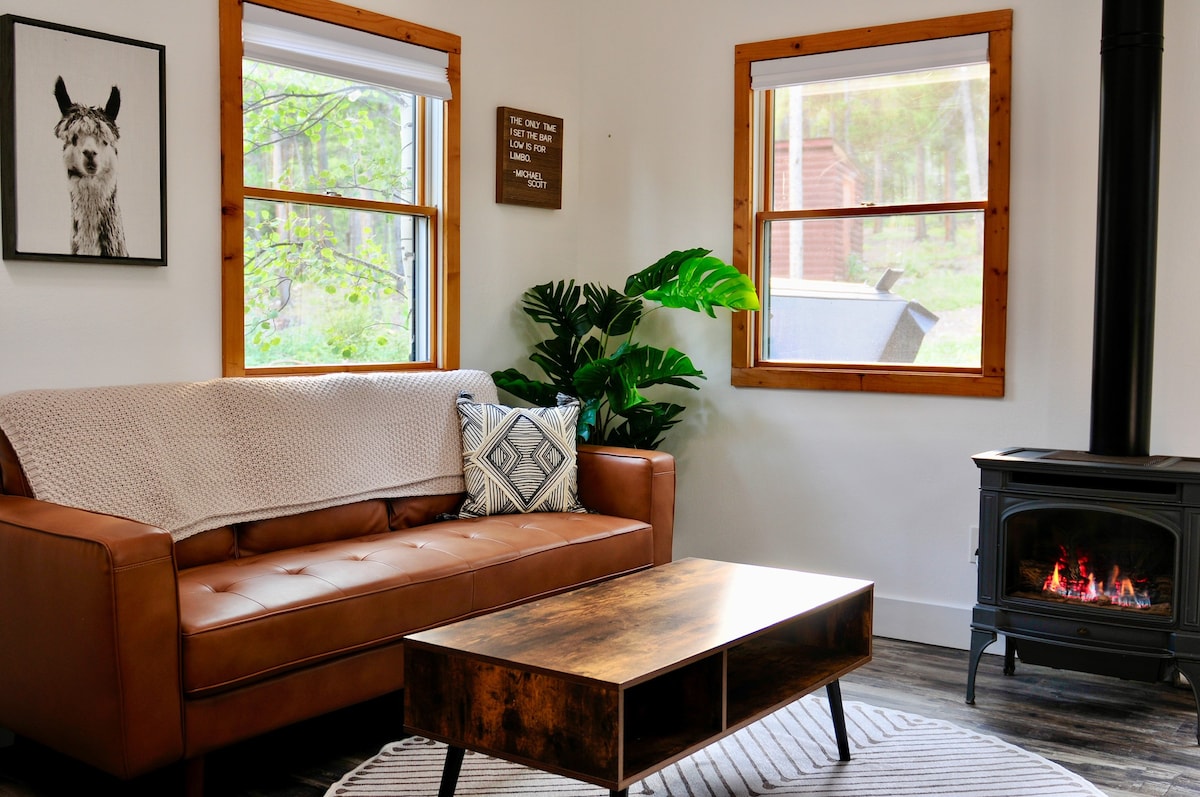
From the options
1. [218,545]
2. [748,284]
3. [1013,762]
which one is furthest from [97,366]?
[1013,762]

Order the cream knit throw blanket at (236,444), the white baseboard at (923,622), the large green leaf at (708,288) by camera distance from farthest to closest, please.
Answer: the large green leaf at (708,288) → the white baseboard at (923,622) → the cream knit throw blanket at (236,444)

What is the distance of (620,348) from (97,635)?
2436 millimetres

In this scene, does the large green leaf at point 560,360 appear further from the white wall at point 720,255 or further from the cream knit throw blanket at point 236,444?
the cream knit throw blanket at point 236,444

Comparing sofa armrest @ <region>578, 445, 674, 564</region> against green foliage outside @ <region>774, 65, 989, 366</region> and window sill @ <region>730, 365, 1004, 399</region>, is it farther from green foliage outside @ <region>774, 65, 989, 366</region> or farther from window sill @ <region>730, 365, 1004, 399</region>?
green foliage outside @ <region>774, 65, 989, 366</region>

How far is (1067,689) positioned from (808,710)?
2.96ft

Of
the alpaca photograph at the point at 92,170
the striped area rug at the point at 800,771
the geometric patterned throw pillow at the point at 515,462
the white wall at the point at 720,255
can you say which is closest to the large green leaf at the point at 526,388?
the white wall at the point at 720,255

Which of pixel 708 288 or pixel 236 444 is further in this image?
pixel 708 288

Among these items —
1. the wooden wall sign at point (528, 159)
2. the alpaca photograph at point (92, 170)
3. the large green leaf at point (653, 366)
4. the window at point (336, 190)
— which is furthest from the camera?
the wooden wall sign at point (528, 159)

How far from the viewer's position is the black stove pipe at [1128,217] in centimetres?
338

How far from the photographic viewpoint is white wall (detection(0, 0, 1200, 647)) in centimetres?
338

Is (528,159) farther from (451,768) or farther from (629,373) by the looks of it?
(451,768)

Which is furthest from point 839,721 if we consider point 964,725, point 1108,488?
point 1108,488

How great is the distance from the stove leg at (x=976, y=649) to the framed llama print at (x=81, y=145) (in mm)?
2736

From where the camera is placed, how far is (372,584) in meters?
2.85
